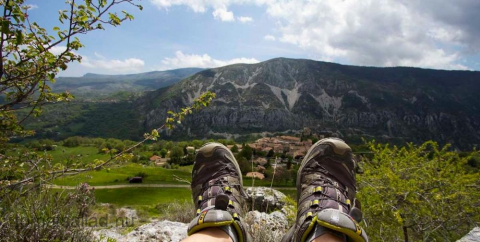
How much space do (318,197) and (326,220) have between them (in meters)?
0.65

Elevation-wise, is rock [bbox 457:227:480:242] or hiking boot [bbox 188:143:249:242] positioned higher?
hiking boot [bbox 188:143:249:242]

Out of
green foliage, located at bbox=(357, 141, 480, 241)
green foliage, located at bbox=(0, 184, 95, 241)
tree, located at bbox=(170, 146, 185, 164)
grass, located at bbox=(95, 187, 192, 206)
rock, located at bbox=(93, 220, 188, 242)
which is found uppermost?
green foliage, located at bbox=(0, 184, 95, 241)

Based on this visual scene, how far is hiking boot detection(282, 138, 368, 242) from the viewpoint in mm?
1754

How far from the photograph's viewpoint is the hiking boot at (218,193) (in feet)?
6.22

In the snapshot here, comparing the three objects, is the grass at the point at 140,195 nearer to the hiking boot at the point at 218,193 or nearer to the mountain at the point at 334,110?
the hiking boot at the point at 218,193

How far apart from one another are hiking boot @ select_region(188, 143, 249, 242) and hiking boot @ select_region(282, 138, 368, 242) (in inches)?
20.1

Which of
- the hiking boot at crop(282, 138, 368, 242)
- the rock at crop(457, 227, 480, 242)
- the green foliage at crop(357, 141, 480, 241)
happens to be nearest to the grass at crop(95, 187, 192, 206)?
the green foliage at crop(357, 141, 480, 241)

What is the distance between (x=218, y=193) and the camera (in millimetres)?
2588

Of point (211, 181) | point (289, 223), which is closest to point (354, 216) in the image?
Answer: point (211, 181)

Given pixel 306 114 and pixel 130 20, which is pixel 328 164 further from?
pixel 306 114

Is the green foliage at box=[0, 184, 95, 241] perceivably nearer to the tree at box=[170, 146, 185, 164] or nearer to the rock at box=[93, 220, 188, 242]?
the rock at box=[93, 220, 188, 242]

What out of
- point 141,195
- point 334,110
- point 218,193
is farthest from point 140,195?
A: point 334,110

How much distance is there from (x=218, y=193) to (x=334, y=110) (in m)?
185

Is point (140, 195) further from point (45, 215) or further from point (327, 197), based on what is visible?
point (327, 197)
